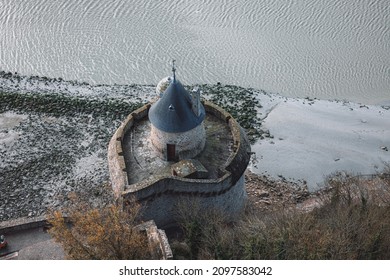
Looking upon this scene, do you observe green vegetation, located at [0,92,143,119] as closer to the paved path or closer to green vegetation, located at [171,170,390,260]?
the paved path

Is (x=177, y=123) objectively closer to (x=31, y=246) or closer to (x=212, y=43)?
(x=31, y=246)

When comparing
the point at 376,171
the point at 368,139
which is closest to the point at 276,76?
the point at 368,139

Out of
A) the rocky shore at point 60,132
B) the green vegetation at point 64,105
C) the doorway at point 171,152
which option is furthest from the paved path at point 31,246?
the green vegetation at point 64,105

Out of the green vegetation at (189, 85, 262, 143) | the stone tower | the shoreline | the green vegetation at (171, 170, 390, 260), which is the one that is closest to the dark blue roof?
the stone tower

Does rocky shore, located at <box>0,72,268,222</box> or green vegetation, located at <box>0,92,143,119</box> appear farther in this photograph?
green vegetation, located at <box>0,92,143,119</box>

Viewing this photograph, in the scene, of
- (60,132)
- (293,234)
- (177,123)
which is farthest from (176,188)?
(60,132)

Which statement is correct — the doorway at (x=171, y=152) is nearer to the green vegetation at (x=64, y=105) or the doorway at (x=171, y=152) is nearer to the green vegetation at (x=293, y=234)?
the green vegetation at (x=293, y=234)

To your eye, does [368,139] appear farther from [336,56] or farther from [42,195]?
[42,195]
